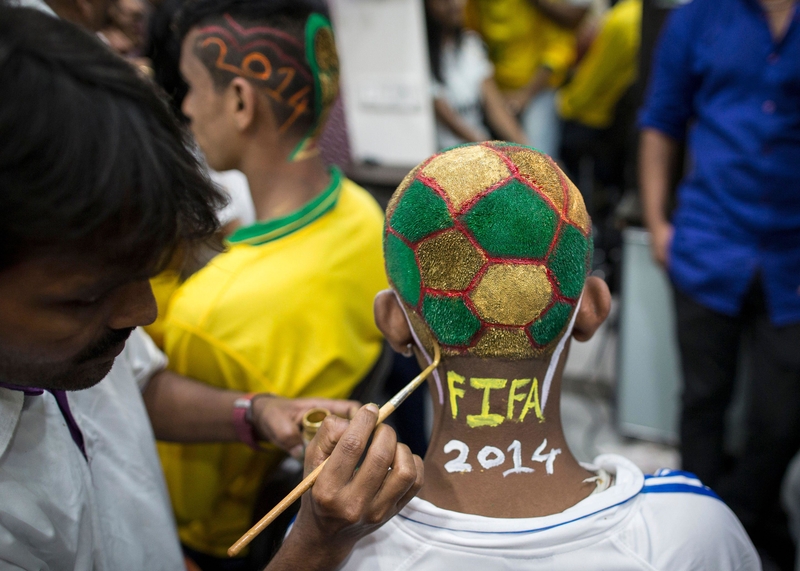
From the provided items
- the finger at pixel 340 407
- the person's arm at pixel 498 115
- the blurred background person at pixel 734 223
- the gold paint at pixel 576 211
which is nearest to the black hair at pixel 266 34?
the finger at pixel 340 407

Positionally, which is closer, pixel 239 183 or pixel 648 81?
pixel 239 183

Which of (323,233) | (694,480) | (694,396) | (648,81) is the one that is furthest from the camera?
(648,81)

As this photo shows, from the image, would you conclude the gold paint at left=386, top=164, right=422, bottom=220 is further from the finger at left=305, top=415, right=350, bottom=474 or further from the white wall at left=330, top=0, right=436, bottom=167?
the white wall at left=330, top=0, right=436, bottom=167

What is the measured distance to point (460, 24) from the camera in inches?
129

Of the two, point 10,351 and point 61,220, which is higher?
point 61,220

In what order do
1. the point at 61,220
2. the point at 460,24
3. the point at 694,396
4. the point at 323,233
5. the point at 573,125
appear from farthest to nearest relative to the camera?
the point at 573,125
the point at 460,24
the point at 694,396
the point at 323,233
the point at 61,220

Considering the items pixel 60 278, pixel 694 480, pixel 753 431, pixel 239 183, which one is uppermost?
pixel 60 278

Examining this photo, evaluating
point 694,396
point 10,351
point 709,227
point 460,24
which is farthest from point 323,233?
point 460,24

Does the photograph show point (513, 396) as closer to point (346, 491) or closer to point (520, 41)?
point (346, 491)

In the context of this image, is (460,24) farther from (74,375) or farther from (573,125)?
(74,375)

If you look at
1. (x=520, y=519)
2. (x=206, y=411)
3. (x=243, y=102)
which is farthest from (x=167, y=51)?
(x=520, y=519)

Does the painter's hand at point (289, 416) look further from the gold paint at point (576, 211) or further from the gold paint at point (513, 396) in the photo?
the gold paint at point (576, 211)

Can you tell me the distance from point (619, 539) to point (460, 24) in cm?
302

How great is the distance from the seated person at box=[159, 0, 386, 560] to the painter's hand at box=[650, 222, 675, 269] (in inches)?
42.0
